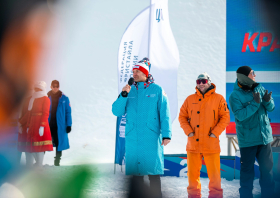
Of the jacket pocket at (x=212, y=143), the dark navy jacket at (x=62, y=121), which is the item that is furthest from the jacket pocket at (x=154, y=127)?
the dark navy jacket at (x=62, y=121)

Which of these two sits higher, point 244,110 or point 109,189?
point 244,110

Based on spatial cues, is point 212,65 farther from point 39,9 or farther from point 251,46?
point 39,9

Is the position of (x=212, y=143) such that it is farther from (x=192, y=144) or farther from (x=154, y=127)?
(x=154, y=127)

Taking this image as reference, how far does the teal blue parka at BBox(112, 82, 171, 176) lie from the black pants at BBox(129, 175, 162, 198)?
5 cm

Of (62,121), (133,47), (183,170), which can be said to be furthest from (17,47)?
(183,170)

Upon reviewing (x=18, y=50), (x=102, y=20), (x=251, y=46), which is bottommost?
(x=251, y=46)

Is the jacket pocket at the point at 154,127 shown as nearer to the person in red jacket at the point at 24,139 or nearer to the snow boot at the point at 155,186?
the snow boot at the point at 155,186

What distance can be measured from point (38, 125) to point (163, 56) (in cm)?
198

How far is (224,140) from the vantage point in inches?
267

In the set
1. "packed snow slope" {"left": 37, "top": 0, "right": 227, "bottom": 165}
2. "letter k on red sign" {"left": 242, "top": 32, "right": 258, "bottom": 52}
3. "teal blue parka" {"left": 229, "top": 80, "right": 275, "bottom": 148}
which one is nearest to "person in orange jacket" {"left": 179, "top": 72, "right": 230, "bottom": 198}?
"teal blue parka" {"left": 229, "top": 80, "right": 275, "bottom": 148}

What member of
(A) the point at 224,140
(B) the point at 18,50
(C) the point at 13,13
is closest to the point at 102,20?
(B) the point at 18,50

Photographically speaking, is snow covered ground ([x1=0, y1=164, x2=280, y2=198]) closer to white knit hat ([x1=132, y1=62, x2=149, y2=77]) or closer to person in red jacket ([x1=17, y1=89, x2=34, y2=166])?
person in red jacket ([x1=17, y1=89, x2=34, y2=166])

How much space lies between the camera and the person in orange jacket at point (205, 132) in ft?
7.41

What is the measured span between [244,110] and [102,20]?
7.92 m
